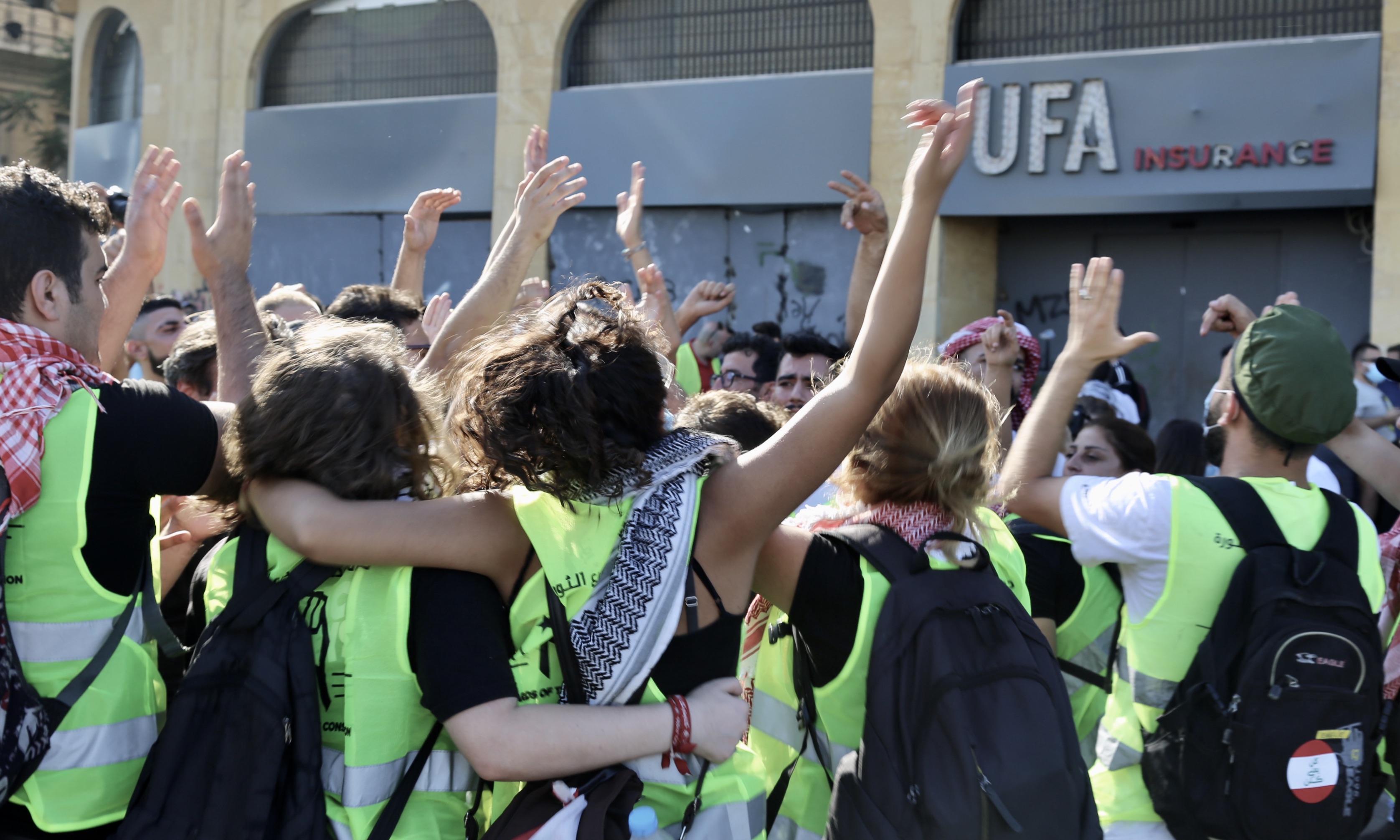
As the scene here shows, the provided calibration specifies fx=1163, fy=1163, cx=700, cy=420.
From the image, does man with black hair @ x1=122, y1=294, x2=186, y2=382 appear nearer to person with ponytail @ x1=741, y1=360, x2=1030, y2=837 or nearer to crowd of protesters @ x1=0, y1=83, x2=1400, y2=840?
crowd of protesters @ x1=0, y1=83, x2=1400, y2=840

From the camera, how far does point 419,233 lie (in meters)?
4.08

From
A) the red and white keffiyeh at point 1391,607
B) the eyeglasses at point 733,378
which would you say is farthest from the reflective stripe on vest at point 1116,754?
the eyeglasses at point 733,378

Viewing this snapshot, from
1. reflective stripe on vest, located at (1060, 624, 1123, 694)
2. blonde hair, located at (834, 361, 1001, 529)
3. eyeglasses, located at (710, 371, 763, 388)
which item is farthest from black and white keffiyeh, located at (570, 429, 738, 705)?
eyeglasses, located at (710, 371, 763, 388)

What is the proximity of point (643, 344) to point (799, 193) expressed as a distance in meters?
8.95

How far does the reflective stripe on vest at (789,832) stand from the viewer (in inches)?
89.4

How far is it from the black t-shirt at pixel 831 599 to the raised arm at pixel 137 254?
1532 millimetres

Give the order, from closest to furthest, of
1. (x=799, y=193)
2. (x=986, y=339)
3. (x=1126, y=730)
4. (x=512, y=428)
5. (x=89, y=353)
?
1. (x=512, y=428)
2. (x=89, y=353)
3. (x=1126, y=730)
4. (x=986, y=339)
5. (x=799, y=193)

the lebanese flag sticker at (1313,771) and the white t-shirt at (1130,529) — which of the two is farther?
the white t-shirt at (1130,529)

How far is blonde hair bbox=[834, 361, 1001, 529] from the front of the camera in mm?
2203

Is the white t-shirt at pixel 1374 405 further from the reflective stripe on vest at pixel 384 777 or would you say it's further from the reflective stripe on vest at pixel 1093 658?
the reflective stripe on vest at pixel 384 777

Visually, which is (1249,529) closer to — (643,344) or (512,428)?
(643,344)

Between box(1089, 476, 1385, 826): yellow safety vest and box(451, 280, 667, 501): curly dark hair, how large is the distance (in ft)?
3.87

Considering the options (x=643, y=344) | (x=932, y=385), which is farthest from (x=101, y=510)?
(x=932, y=385)

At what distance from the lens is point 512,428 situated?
6.04 ft
